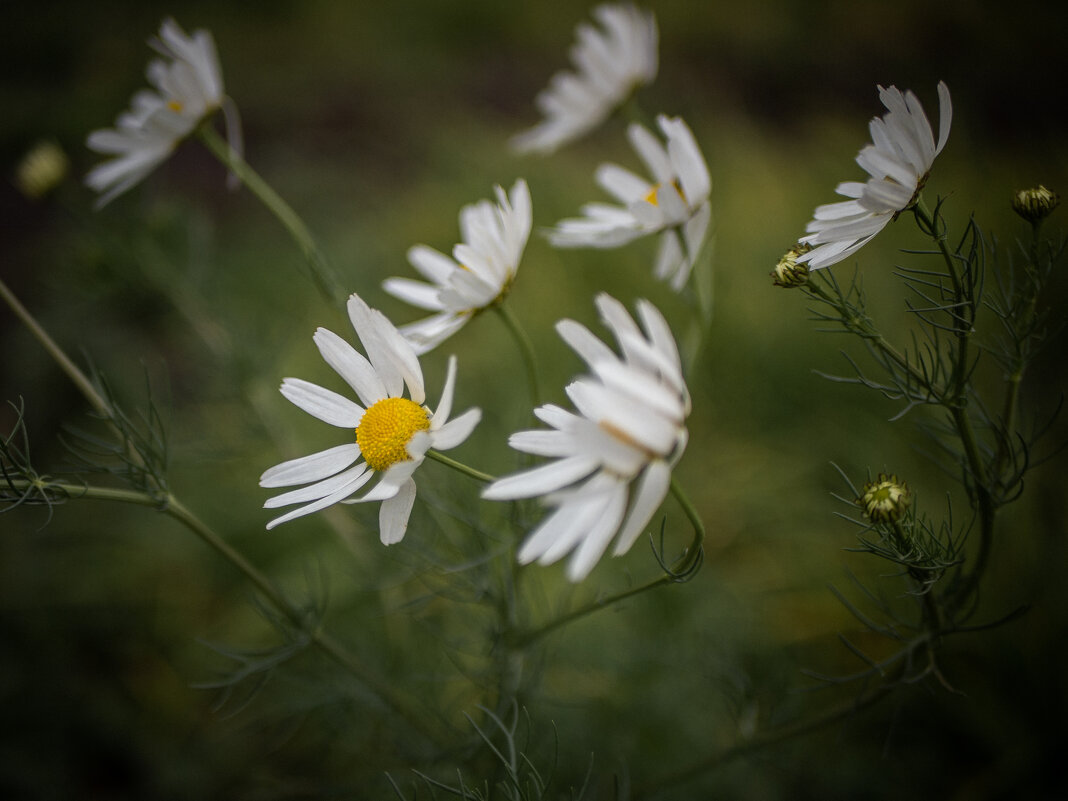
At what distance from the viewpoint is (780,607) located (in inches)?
41.9

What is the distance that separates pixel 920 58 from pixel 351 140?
185 centimetres

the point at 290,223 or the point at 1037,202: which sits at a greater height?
the point at 1037,202

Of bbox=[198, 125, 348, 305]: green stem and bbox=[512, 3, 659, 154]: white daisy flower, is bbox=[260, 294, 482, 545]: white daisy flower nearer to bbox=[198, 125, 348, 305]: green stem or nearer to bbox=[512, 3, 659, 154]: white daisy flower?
bbox=[198, 125, 348, 305]: green stem

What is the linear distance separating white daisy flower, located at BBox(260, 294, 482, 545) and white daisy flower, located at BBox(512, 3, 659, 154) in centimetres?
43

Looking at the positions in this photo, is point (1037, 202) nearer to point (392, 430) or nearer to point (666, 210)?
point (666, 210)

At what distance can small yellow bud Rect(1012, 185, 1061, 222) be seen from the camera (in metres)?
0.39

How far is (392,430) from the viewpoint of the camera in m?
0.41

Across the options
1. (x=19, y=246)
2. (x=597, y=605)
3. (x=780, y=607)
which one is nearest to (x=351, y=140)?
(x=19, y=246)

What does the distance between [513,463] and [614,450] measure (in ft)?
1.80

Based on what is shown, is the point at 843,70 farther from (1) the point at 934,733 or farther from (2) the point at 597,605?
(2) the point at 597,605

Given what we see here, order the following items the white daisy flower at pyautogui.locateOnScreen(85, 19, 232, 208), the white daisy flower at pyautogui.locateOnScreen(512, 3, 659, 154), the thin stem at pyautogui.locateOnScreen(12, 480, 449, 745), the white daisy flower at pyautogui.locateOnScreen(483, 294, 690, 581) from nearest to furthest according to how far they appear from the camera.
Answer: the white daisy flower at pyautogui.locateOnScreen(483, 294, 690, 581), the thin stem at pyautogui.locateOnScreen(12, 480, 449, 745), the white daisy flower at pyautogui.locateOnScreen(85, 19, 232, 208), the white daisy flower at pyautogui.locateOnScreen(512, 3, 659, 154)

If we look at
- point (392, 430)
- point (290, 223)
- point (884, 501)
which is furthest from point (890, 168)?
point (290, 223)

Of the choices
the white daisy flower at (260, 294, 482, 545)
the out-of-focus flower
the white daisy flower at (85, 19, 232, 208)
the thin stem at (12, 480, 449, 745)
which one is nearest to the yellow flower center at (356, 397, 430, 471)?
the white daisy flower at (260, 294, 482, 545)

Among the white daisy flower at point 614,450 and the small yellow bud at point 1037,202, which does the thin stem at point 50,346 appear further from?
the small yellow bud at point 1037,202
